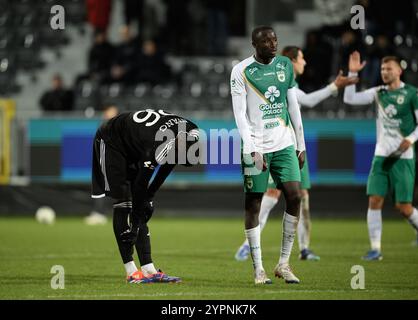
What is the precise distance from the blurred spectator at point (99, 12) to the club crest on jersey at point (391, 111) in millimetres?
10689

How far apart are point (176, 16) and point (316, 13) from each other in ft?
10.8

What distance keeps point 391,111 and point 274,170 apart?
3.19m

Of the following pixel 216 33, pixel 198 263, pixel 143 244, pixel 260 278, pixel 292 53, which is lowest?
pixel 198 263

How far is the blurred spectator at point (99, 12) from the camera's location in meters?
21.5

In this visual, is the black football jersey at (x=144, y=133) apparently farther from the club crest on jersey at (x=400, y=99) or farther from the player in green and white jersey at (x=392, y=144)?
the club crest on jersey at (x=400, y=99)

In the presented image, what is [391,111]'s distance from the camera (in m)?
12.0

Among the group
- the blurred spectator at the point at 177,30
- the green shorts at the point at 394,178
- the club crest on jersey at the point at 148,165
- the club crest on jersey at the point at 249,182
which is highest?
the blurred spectator at the point at 177,30

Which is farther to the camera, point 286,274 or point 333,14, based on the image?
point 333,14

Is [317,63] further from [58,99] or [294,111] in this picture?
[294,111]

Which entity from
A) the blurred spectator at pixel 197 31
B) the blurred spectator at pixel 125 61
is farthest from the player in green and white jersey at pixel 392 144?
the blurred spectator at pixel 197 31

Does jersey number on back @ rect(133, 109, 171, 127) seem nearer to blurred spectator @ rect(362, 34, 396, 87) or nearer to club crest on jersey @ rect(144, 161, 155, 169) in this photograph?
club crest on jersey @ rect(144, 161, 155, 169)

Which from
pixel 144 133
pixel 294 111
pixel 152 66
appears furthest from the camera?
pixel 152 66

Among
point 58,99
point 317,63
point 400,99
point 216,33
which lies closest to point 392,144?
point 400,99
